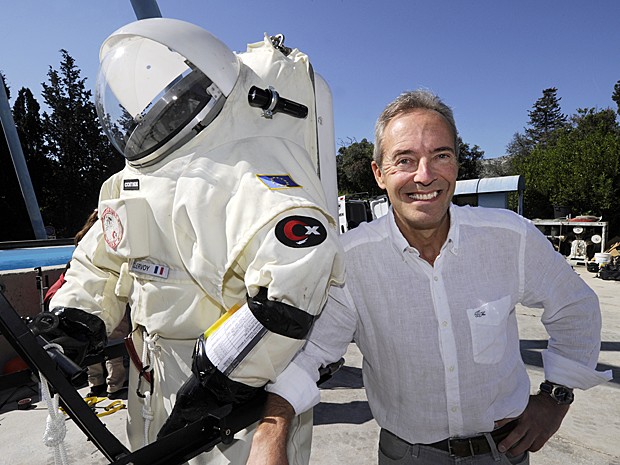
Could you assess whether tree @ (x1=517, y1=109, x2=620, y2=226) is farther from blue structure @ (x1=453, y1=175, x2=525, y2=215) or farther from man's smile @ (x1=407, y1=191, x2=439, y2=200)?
man's smile @ (x1=407, y1=191, x2=439, y2=200)

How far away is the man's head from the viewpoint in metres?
1.32

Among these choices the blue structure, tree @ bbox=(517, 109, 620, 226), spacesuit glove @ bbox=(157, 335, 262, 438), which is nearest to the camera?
spacesuit glove @ bbox=(157, 335, 262, 438)

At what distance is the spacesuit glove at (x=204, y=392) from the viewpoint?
1.05 meters

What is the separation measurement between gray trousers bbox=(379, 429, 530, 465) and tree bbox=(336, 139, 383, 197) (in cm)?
2467

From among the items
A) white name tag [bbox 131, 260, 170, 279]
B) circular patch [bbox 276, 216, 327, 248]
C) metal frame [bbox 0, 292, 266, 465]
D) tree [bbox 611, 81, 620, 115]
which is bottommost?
metal frame [bbox 0, 292, 266, 465]

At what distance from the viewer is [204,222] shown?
1.12 metres

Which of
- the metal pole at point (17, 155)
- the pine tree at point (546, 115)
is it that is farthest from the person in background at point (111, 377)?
the pine tree at point (546, 115)

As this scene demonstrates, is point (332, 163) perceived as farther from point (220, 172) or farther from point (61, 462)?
point (61, 462)

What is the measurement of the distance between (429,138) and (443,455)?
103 centimetres

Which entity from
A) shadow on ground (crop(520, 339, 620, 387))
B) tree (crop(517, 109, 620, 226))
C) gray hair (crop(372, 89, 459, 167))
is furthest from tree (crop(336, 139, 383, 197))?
gray hair (crop(372, 89, 459, 167))

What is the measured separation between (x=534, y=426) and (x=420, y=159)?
995 mm

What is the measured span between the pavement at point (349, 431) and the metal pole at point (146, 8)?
4055 millimetres

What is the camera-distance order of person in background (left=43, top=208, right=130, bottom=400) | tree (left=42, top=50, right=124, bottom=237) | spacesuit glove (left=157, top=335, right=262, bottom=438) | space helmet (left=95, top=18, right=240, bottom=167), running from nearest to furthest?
spacesuit glove (left=157, top=335, right=262, bottom=438), space helmet (left=95, top=18, right=240, bottom=167), person in background (left=43, top=208, right=130, bottom=400), tree (left=42, top=50, right=124, bottom=237)

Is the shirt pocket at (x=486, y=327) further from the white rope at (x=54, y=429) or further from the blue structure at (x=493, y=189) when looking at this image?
the blue structure at (x=493, y=189)
